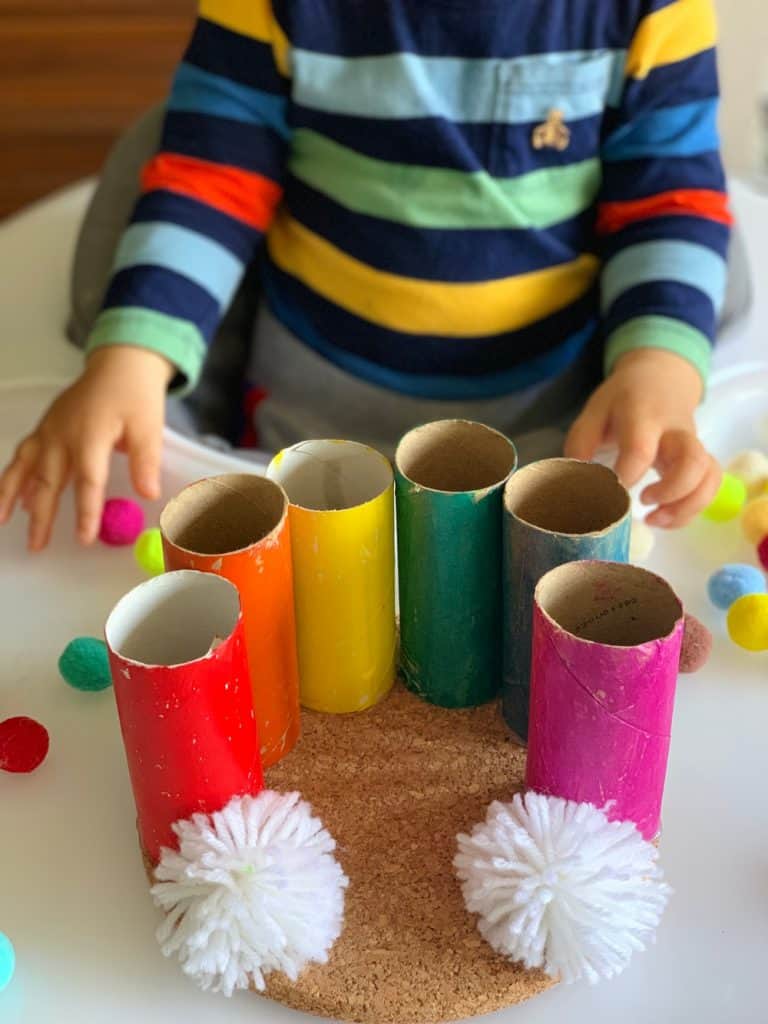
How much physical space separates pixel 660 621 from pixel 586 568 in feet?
0.11

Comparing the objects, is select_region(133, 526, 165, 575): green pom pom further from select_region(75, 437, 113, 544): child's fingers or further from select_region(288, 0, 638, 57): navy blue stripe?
select_region(288, 0, 638, 57): navy blue stripe

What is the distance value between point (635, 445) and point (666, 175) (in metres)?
0.23

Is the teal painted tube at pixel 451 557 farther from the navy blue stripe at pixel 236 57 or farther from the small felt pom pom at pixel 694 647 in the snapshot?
the navy blue stripe at pixel 236 57

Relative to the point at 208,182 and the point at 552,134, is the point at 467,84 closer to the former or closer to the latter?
the point at 552,134

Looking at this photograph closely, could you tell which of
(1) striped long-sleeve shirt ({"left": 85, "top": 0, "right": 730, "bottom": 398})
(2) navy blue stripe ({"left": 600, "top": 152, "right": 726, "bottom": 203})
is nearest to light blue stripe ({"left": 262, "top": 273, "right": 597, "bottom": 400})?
(1) striped long-sleeve shirt ({"left": 85, "top": 0, "right": 730, "bottom": 398})

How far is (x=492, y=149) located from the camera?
81 centimetres

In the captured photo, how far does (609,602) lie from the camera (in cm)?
48

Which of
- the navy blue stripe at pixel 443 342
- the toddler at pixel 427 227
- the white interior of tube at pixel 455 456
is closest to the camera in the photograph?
the white interior of tube at pixel 455 456

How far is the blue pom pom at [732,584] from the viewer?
2.14ft

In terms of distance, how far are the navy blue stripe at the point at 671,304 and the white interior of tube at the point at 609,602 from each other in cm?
35

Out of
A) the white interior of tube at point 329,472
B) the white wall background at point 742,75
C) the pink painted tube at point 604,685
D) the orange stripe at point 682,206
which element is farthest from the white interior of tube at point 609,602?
the white wall background at point 742,75

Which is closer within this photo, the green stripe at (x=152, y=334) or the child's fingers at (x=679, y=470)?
the child's fingers at (x=679, y=470)

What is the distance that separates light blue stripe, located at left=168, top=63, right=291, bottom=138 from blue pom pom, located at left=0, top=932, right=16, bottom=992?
1.85 feet

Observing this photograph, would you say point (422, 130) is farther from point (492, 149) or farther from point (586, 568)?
point (586, 568)
